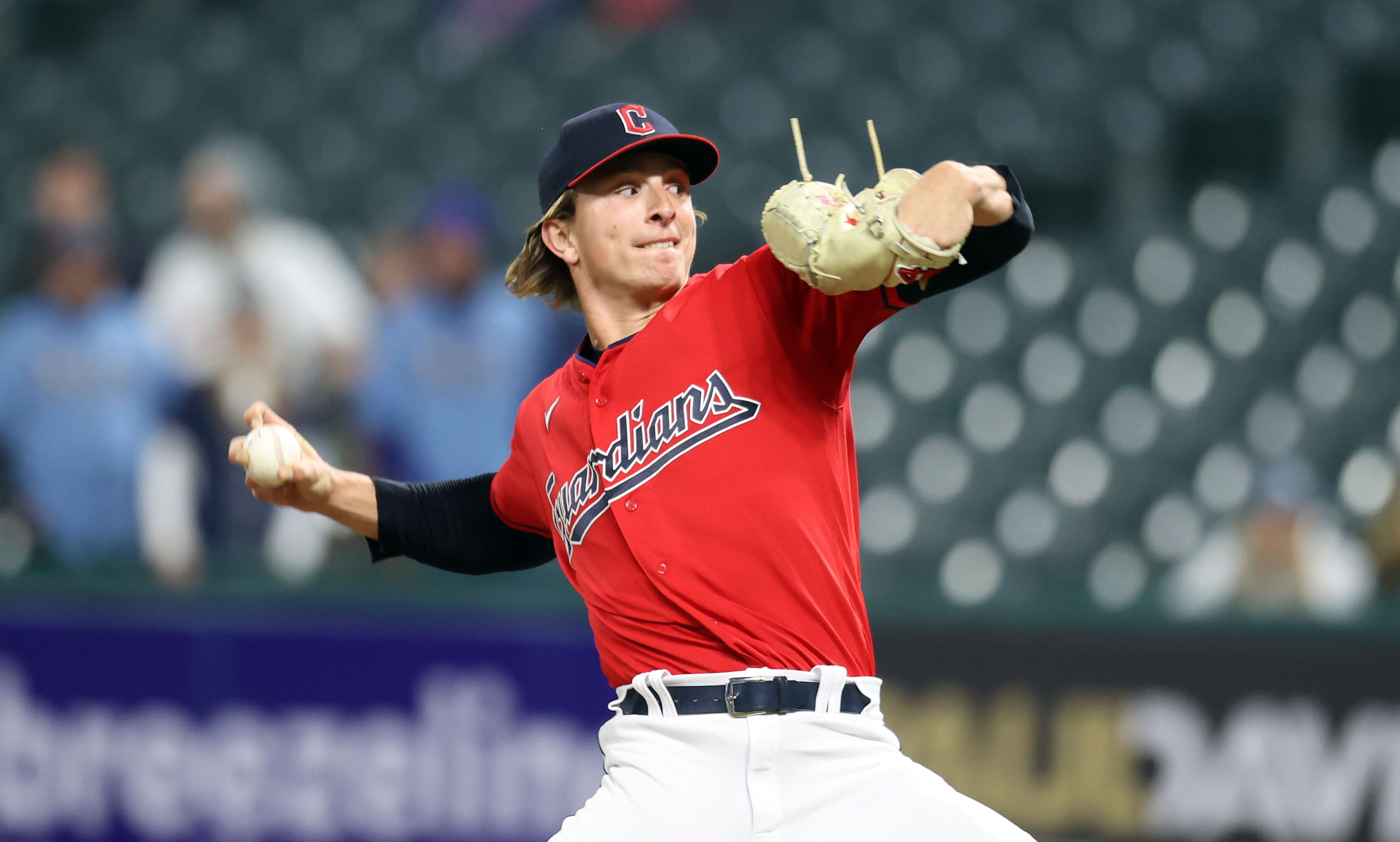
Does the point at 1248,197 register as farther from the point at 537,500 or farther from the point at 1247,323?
the point at 537,500

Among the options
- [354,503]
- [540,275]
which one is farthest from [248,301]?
[540,275]

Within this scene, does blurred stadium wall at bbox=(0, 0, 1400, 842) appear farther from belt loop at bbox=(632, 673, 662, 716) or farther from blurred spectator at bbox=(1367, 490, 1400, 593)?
belt loop at bbox=(632, 673, 662, 716)

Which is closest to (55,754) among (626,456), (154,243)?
(154,243)

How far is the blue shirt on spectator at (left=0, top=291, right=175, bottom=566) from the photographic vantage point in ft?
19.9

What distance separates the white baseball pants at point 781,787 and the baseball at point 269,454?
786 mm

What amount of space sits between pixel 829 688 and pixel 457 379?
3494mm

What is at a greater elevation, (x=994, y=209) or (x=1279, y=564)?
(x=994, y=209)

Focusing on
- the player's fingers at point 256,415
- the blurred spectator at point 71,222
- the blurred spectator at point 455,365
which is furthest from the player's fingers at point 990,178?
the blurred spectator at point 71,222

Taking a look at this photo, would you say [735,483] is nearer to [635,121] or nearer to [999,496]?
[635,121]

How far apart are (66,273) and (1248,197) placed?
4753mm

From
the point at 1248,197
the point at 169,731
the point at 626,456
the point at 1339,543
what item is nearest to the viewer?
the point at 626,456

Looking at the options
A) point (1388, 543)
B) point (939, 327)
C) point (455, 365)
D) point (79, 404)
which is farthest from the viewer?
point (939, 327)

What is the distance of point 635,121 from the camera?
2656mm

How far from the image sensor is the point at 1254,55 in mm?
6930
